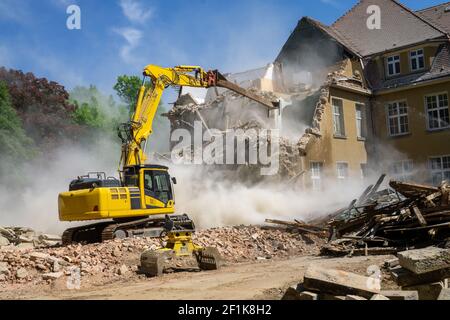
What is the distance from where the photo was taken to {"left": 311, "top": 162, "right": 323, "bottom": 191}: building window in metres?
23.2

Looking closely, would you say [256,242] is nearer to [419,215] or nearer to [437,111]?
[419,215]

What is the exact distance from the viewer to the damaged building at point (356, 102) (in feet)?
79.0

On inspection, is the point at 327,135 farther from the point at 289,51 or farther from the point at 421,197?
the point at 421,197

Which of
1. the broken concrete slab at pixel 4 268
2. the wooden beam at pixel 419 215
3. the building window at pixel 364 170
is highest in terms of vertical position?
the building window at pixel 364 170

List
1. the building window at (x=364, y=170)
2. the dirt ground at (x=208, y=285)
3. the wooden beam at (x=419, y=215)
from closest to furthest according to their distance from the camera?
the dirt ground at (x=208, y=285), the wooden beam at (x=419, y=215), the building window at (x=364, y=170)

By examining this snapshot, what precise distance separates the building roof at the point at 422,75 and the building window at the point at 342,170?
17.3 feet

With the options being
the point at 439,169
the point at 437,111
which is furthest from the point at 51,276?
the point at 437,111

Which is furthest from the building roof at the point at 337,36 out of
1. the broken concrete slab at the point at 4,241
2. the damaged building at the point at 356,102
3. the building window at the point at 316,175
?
the broken concrete slab at the point at 4,241

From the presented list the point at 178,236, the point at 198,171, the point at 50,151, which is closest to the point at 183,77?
the point at 198,171

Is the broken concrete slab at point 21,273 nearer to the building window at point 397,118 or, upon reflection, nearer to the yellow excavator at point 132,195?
the yellow excavator at point 132,195

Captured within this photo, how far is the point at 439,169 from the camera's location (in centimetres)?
2477
